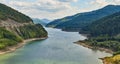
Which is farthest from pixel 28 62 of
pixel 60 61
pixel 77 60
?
pixel 77 60

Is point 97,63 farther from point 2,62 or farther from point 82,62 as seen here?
point 2,62

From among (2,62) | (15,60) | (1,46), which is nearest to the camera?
(2,62)

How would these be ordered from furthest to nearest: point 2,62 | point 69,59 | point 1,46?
point 1,46 < point 69,59 < point 2,62

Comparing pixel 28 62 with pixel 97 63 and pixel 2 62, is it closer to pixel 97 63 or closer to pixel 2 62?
→ pixel 2 62

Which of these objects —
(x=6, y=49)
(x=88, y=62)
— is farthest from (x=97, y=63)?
(x=6, y=49)

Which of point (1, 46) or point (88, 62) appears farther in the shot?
point (1, 46)

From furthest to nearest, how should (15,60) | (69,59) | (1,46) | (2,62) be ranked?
(1,46)
(69,59)
(15,60)
(2,62)

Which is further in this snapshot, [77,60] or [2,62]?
[77,60]

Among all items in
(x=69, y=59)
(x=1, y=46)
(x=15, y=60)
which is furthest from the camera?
(x=1, y=46)
